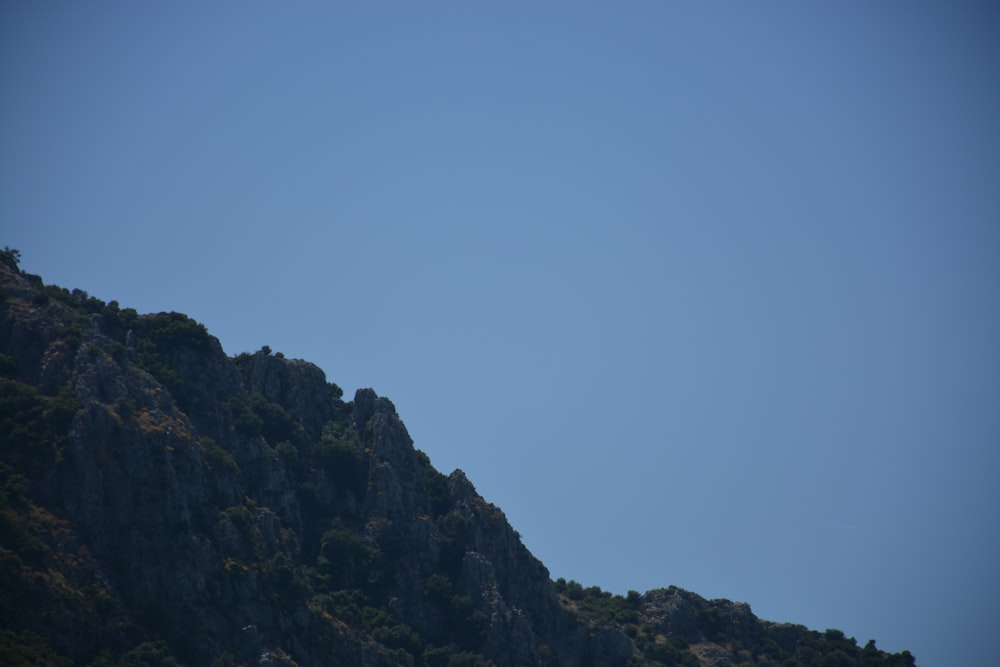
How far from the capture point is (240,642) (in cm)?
11038

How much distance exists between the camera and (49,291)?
132 m

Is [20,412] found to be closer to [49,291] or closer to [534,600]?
[49,291]

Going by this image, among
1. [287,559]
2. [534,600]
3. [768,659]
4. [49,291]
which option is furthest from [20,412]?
[768,659]

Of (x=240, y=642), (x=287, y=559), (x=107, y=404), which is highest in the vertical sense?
(x=107, y=404)

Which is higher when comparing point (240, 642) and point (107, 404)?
point (107, 404)

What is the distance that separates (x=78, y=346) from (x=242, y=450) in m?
21.4

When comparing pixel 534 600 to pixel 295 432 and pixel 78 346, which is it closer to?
pixel 295 432

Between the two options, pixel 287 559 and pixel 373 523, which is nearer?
pixel 287 559

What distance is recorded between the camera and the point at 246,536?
120438 millimetres

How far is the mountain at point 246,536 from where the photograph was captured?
106 meters

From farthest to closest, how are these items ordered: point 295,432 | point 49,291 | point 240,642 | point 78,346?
1. point 295,432
2. point 49,291
3. point 78,346
4. point 240,642

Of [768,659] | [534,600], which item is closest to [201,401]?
[534,600]

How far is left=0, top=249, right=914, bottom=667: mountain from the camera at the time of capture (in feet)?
349

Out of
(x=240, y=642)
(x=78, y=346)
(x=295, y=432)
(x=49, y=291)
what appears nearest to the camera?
(x=240, y=642)
